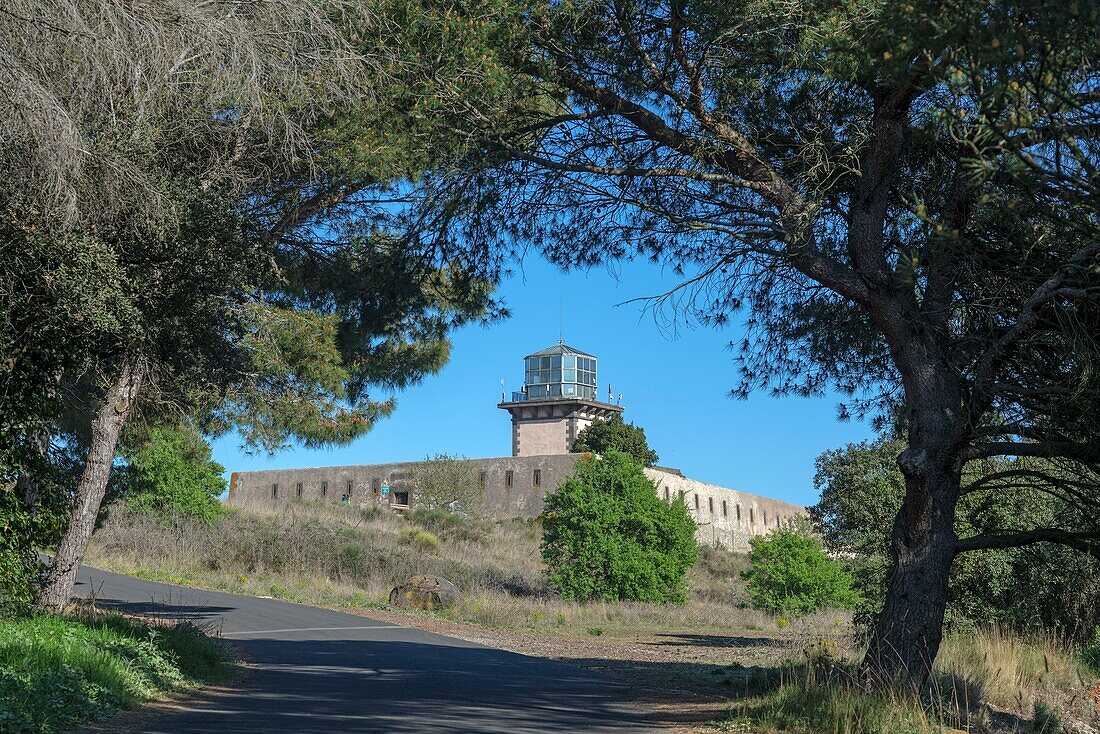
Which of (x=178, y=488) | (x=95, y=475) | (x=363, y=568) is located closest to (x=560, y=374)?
(x=178, y=488)

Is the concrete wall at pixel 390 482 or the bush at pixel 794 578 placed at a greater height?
the concrete wall at pixel 390 482

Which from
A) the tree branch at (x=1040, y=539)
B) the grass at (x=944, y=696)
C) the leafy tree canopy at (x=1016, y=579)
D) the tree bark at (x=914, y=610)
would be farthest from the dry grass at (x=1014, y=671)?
the tree branch at (x=1040, y=539)

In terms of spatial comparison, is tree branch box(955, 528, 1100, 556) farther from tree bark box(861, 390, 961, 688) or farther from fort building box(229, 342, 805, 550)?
fort building box(229, 342, 805, 550)

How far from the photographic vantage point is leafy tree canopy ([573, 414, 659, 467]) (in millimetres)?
58750

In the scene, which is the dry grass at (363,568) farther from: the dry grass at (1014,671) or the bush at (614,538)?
the dry grass at (1014,671)

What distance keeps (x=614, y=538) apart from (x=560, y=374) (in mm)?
36410

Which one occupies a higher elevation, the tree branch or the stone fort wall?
the stone fort wall

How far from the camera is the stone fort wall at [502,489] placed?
50.8 metres

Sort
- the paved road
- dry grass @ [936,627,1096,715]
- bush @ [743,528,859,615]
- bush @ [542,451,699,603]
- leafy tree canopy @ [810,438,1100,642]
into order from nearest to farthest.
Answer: the paved road
dry grass @ [936,627,1096,715]
leafy tree canopy @ [810,438,1100,642]
bush @ [743,528,859,615]
bush @ [542,451,699,603]

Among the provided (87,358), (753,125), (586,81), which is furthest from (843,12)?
(87,358)

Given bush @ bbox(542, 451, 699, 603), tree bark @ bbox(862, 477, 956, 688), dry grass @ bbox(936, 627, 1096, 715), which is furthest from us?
bush @ bbox(542, 451, 699, 603)

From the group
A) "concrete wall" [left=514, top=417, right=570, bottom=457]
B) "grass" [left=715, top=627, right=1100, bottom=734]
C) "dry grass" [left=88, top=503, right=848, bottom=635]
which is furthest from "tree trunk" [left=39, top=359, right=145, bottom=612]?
"concrete wall" [left=514, top=417, right=570, bottom=457]

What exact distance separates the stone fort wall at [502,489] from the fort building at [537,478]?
0.17 ft

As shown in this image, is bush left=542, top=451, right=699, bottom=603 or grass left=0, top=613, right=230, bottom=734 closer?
grass left=0, top=613, right=230, bottom=734
